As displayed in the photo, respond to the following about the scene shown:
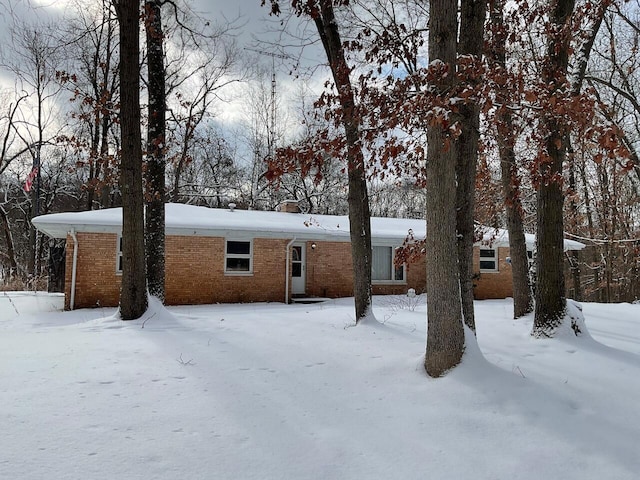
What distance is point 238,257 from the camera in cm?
1320

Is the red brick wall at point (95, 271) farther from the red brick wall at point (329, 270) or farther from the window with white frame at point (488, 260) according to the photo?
the window with white frame at point (488, 260)

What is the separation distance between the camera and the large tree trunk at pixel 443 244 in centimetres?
390

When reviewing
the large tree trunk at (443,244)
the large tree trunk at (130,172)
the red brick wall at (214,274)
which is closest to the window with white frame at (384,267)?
the red brick wall at (214,274)

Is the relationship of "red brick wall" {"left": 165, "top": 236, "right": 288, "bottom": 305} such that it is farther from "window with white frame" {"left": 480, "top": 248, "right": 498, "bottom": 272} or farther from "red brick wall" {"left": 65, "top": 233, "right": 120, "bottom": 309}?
"window with white frame" {"left": 480, "top": 248, "right": 498, "bottom": 272}

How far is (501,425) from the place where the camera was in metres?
3.02

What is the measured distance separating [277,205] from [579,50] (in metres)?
18.6

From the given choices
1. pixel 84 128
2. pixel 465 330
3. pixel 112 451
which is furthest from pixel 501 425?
pixel 84 128

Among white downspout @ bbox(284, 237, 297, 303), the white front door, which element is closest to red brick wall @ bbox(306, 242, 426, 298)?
the white front door

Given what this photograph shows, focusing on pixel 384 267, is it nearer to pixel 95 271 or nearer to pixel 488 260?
pixel 488 260

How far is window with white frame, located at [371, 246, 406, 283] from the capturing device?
15.3m

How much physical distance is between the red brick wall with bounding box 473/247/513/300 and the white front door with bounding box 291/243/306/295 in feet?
21.4

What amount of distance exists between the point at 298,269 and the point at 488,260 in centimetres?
738

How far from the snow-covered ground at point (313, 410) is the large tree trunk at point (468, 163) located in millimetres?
828

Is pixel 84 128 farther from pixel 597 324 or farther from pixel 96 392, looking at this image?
pixel 597 324
